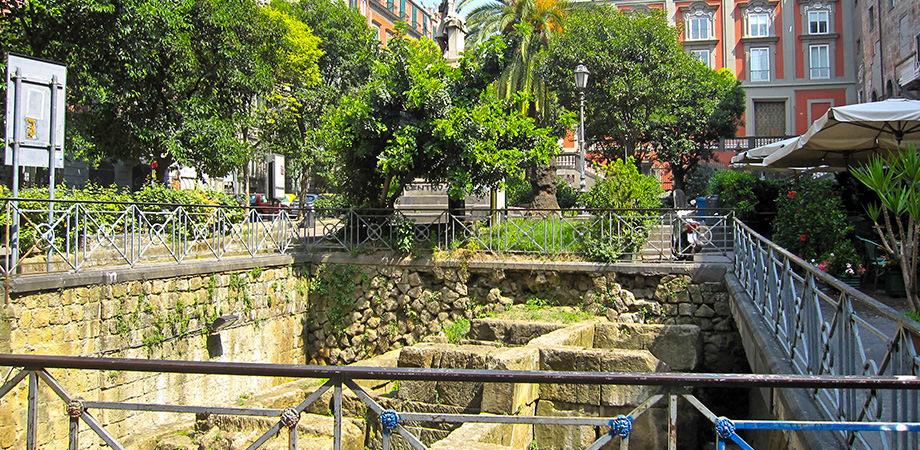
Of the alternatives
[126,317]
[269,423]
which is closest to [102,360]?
[269,423]

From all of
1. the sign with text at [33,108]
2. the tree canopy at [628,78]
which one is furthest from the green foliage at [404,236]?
the tree canopy at [628,78]

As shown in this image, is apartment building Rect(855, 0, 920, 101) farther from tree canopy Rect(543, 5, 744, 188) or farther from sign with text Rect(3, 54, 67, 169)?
sign with text Rect(3, 54, 67, 169)

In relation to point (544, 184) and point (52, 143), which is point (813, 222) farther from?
point (544, 184)

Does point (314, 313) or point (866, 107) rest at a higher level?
point (866, 107)

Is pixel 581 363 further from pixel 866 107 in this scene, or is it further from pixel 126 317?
pixel 126 317

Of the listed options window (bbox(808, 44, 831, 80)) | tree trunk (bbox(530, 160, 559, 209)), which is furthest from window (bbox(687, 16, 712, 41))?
tree trunk (bbox(530, 160, 559, 209))

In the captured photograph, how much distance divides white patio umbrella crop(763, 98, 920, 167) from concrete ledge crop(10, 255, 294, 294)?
871 centimetres

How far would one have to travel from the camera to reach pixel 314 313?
13.3 meters

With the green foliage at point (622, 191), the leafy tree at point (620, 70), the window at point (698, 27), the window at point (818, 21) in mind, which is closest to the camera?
the green foliage at point (622, 191)

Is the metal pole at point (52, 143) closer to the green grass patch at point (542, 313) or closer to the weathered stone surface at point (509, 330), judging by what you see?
the weathered stone surface at point (509, 330)

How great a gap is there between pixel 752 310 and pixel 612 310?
4302mm

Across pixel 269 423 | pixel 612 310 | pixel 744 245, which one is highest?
pixel 744 245

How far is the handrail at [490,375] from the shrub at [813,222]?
779cm

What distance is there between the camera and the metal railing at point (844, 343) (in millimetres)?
3107
